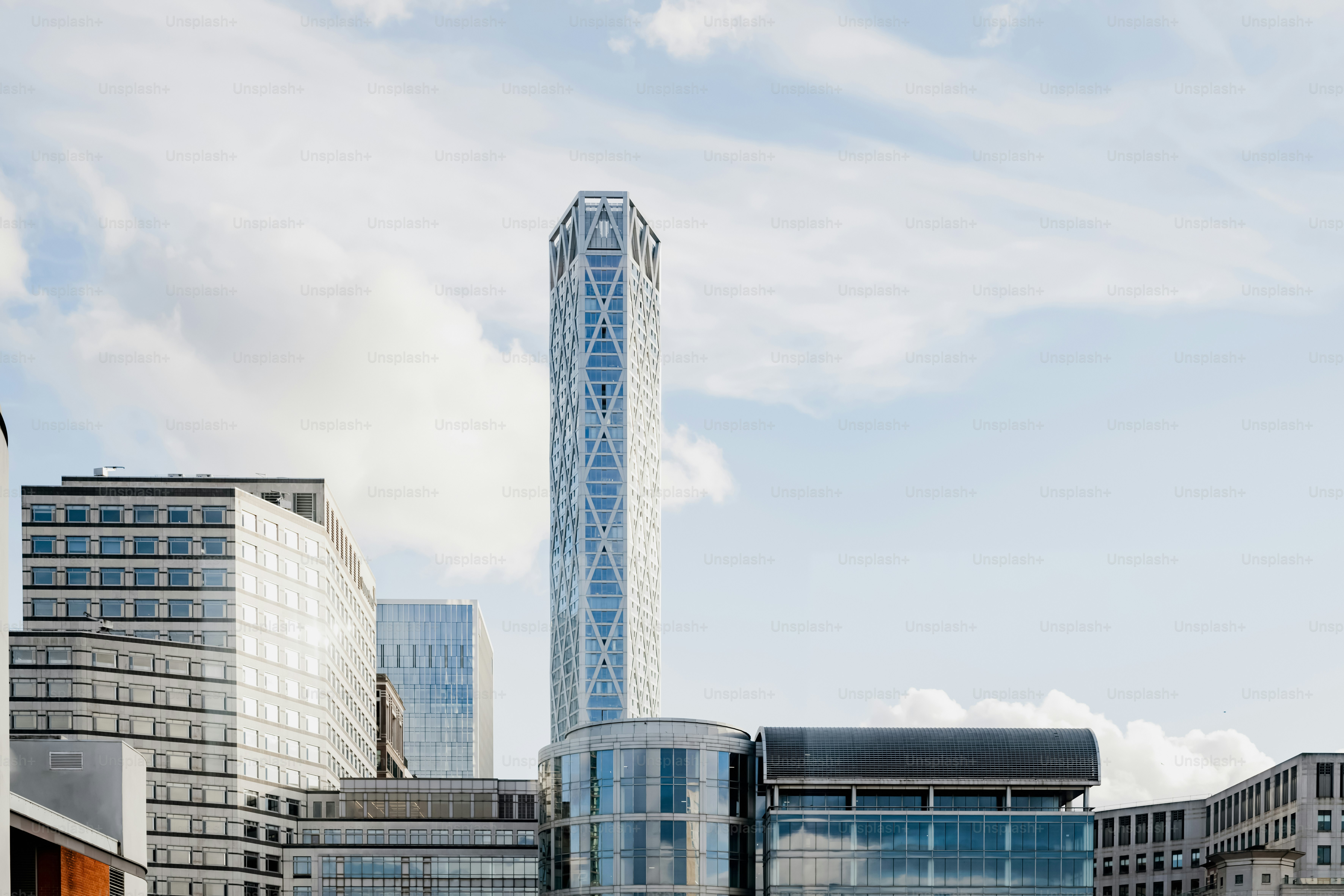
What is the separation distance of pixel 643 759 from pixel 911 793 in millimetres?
19124

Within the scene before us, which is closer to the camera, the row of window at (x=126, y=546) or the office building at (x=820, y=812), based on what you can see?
the office building at (x=820, y=812)

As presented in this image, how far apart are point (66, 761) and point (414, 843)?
87650 millimetres

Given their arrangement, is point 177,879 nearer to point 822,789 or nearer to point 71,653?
point 71,653

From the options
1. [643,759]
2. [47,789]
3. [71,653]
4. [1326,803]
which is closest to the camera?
[47,789]

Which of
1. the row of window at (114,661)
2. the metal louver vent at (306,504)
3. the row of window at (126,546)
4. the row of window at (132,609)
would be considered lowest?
the row of window at (114,661)

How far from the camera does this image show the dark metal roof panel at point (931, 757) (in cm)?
12175

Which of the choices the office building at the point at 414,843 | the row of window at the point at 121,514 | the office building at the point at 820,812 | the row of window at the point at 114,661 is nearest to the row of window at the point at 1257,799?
the office building at the point at 820,812

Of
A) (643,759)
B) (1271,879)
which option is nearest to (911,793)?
(643,759)

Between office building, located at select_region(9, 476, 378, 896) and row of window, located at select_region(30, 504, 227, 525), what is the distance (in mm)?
125

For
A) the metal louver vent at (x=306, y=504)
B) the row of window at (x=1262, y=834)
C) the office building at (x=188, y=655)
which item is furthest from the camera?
the metal louver vent at (x=306, y=504)

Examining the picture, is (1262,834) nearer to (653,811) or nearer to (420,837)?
(420,837)

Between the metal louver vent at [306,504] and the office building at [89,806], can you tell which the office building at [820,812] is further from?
the metal louver vent at [306,504]

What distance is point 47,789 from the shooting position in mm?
84875

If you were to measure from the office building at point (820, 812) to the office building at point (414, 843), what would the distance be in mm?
50217
